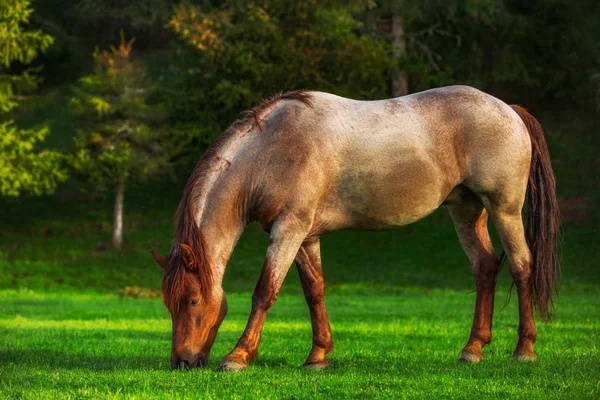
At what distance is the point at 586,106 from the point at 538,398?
39309mm

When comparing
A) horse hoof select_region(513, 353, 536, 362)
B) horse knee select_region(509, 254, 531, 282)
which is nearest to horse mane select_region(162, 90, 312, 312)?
horse knee select_region(509, 254, 531, 282)

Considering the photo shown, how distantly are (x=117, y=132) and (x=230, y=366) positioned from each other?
2843 centimetres

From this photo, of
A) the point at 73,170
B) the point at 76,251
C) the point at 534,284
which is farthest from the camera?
the point at 73,170

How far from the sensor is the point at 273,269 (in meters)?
9.22

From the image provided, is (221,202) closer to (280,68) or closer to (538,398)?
(538,398)

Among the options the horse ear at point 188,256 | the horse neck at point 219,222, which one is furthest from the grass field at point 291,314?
the horse neck at point 219,222

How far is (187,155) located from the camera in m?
38.4

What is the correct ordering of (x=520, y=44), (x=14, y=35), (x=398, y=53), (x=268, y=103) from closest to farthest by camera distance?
(x=268, y=103) → (x=14, y=35) → (x=398, y=53) → (x=520, y=44)

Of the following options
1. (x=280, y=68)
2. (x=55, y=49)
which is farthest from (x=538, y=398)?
(x=55, y=49)

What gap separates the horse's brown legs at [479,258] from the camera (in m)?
10.4

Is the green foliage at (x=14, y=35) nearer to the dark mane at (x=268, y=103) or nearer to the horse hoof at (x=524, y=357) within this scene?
the dark mane at (x=268, y=103)

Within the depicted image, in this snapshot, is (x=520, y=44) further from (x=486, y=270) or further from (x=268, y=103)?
(x=268, y=103)

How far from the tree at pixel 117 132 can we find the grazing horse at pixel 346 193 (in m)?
26.2

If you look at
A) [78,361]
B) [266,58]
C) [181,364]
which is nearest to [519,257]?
[181,364]
